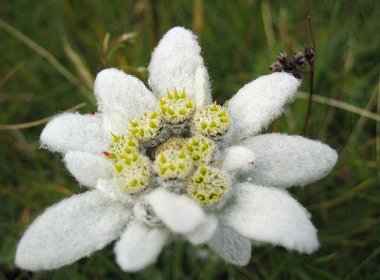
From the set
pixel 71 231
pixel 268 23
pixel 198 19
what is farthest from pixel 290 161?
Result: pixel 198 19

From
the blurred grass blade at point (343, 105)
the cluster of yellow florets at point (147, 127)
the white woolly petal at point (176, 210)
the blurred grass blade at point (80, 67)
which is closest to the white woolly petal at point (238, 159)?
the white woolly petal at point (176, 210)

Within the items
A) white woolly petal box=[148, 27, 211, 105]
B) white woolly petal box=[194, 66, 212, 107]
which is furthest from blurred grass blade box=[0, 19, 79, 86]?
white woolly petal box=[194, 66, 212, 107]

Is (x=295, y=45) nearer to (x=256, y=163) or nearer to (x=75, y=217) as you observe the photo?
(x=256, y=163)

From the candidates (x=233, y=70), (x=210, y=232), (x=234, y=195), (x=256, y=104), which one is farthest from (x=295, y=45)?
(x=210, y=232)

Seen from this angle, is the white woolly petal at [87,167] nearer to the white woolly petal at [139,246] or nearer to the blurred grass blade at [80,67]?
the white woolly petal at [139,246]

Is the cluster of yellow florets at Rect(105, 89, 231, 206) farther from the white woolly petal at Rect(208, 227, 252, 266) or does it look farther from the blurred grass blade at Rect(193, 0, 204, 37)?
the blurred grass blade at Rect(193, 0, 204, 37)

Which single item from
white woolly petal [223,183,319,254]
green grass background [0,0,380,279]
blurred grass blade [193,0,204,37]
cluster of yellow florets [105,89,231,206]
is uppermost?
cluster of yellow florets [105,89,231,206]
